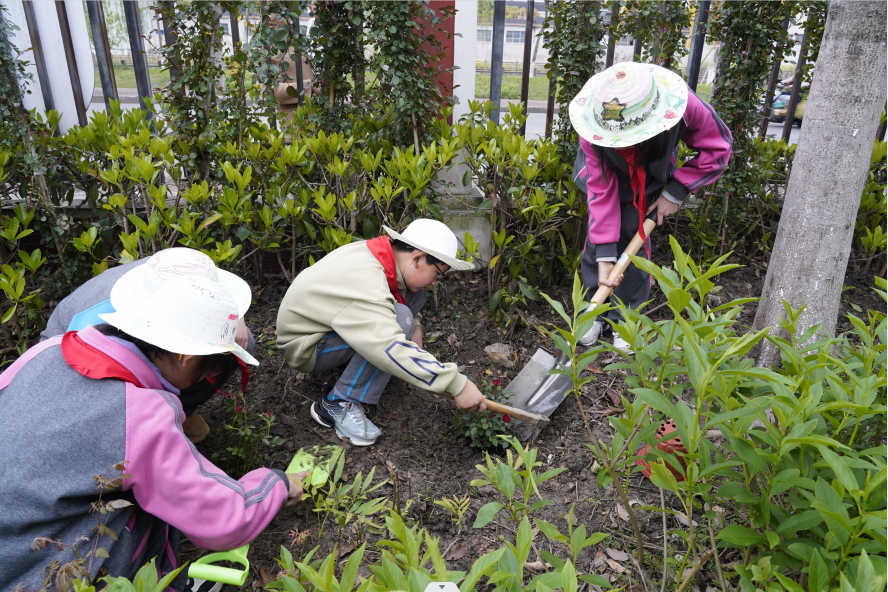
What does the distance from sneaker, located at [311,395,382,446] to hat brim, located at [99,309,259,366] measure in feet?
3.40

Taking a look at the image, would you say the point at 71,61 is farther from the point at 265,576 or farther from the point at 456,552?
the point at 456,552

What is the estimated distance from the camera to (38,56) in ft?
12.9

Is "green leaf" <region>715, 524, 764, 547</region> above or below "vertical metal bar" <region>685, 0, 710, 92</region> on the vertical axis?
below

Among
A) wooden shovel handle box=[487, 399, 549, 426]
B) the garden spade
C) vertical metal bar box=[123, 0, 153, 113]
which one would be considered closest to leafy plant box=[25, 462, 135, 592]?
wooden shovel handle box=[487, 399, 549, 426]

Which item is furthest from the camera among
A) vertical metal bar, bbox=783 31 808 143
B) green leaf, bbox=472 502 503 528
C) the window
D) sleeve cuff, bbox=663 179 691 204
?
the window

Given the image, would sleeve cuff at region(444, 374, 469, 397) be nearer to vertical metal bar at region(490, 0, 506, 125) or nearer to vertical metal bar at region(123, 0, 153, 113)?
vertical metal bar at region(490, 0, 506, 125)

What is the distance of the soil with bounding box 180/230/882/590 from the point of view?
207 cm

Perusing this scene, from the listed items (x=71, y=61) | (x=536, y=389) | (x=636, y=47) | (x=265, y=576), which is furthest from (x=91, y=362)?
(x=636, y=47)

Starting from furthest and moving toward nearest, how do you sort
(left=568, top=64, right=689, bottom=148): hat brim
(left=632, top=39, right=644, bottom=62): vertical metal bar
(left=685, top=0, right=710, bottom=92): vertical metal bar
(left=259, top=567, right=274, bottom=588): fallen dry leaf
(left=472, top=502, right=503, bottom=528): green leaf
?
(left=632, top=39, right=644, bottom=62): vertical metal bar < (left=685, top=0, right=710, bottom=92): vertical metal bar < (left=568, top=64, right=689, bottom=148): hat brim < (left=259, top=567, right=274, bottom=588): fallen dry leaf < (left=472, top=502, right=503, bottom=528): green leaf

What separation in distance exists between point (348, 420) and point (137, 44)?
3.21m

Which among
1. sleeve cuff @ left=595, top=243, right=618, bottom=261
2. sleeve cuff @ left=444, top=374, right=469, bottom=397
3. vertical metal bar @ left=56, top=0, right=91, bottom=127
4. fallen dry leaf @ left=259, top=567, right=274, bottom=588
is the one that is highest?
vertical metal bar @ left=56, top=0, right=91, bottom=127

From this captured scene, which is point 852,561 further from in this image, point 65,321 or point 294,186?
point 294,186

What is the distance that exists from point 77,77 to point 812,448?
15.0ft

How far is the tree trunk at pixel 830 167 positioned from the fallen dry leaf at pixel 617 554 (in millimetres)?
1110
